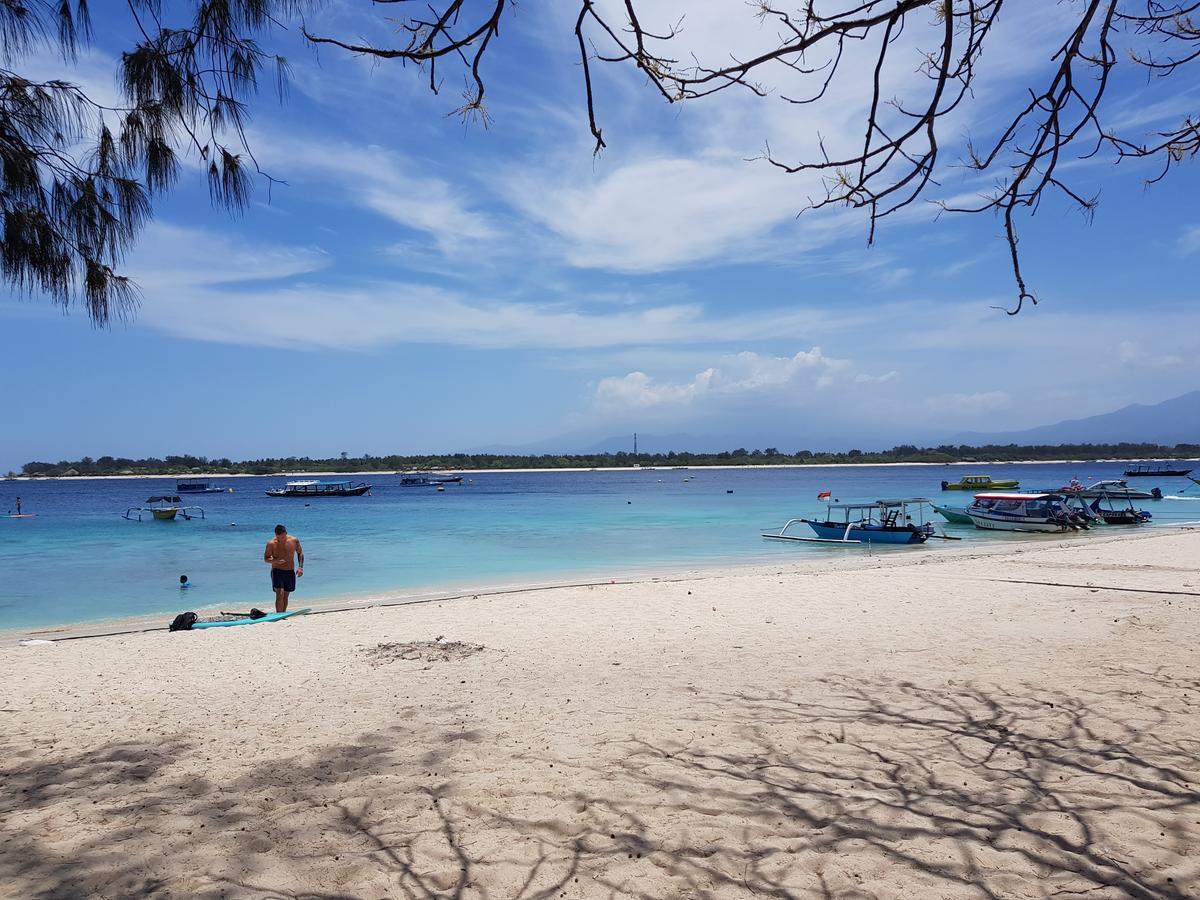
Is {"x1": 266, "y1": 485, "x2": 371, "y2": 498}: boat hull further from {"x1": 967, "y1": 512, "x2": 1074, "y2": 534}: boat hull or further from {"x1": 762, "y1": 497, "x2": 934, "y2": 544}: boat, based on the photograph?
{"x1": 967, "y1": 512, "x2": 1074, "y2": 534}: boat hull

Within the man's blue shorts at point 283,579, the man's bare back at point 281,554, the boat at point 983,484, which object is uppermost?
the man's bare back at point 281,554

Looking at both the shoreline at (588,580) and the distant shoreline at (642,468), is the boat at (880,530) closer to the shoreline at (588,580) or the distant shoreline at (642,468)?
the shoreline at (588,580)

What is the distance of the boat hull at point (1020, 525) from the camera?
2744 centimetres

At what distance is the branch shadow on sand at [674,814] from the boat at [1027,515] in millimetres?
25304

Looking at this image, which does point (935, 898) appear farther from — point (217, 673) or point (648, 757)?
point (217, 673)

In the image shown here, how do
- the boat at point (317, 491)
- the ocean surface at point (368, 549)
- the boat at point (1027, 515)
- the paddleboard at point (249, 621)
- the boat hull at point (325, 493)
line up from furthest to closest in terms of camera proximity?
1. the boat hull at point (325, 493)
2. the boat at point (317, 491)
3. the boat at point (1027, 515)
4. the ocean surface at point (368, 549)
5. the paddleboard at point (249, 621)

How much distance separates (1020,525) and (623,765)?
27.8 metres

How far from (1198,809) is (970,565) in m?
13.3

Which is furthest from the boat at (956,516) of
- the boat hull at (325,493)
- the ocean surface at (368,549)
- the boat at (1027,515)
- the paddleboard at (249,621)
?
the boat hull at (325,493)

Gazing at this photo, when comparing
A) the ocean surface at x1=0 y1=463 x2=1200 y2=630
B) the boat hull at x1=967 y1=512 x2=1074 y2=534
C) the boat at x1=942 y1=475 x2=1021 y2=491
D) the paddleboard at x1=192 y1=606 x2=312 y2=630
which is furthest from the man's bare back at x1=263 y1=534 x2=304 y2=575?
the boat at x1=942 y1=475 x2=1021 y2=491

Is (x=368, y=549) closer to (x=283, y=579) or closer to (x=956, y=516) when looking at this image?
(x=283, y=579)

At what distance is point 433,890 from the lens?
3.15 m

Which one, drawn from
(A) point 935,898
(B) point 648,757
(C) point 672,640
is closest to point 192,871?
(B) point 648,757

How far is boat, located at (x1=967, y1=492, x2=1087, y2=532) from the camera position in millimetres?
27578
